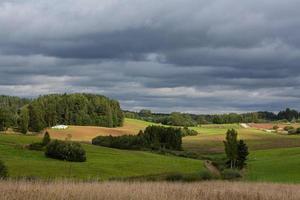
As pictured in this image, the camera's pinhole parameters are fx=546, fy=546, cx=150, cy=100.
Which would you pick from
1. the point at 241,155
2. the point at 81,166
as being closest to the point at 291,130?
the point at 241,155

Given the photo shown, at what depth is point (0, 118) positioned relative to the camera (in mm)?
144250

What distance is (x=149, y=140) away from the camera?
441 ft

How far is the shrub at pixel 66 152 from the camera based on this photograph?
3022 inches

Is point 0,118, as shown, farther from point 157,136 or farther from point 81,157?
point 81,157

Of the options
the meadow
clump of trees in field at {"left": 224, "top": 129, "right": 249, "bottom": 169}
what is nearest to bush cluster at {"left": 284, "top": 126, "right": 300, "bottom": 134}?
the meadow

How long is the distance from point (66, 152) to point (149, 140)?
2267 inches

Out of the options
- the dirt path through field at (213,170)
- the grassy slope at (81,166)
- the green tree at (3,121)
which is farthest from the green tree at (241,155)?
the green tree at (3,121)

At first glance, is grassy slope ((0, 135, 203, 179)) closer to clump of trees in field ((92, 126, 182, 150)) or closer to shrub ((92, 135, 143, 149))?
shrub ((92, 135, 143, 149))

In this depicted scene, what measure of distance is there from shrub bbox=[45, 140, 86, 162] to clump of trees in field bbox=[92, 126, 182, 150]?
46.8m


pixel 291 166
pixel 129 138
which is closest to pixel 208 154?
pixel 129 138

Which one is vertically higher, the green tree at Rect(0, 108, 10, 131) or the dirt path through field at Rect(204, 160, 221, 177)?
the green tree at Rect(0, 108, 10, 131)

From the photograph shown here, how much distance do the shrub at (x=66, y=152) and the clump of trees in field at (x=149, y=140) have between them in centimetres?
4681

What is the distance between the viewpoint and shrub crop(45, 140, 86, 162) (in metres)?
76.8

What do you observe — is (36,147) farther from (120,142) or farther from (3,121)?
(3,121)
